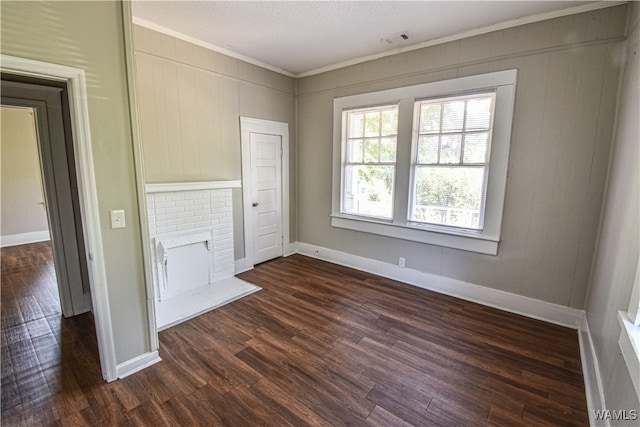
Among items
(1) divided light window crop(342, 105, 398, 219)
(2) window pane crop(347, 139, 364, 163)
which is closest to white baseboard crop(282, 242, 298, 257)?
(1) divided light window crop(342, 105, 398, 219)

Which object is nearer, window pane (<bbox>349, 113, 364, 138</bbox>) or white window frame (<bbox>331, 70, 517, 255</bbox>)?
white window frame (<bbox>331, 70, 517, 255</bbox>)

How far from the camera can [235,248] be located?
4020 millimetres

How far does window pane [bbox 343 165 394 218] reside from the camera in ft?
12.6

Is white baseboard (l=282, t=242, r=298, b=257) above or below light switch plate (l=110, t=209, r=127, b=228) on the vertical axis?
below

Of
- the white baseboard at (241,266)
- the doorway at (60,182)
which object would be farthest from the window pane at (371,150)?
the doorway at (60,182)

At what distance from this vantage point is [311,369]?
216cm

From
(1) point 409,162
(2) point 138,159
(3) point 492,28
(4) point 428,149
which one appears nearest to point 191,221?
(2) point 138,159

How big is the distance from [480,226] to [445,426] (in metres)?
2.10

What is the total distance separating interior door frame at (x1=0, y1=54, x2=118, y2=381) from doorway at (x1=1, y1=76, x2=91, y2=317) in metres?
0.91

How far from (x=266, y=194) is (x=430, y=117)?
8.24ft

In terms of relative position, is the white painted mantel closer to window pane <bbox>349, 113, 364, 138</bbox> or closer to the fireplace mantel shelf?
the fireplace mantel shelf

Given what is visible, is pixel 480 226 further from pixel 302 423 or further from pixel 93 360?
pixel 93 360

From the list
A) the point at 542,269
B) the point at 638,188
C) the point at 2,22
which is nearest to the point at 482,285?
the point at 542,269

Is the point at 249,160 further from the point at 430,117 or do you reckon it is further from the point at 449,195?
the point at 449,195
